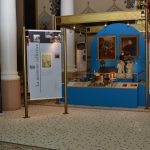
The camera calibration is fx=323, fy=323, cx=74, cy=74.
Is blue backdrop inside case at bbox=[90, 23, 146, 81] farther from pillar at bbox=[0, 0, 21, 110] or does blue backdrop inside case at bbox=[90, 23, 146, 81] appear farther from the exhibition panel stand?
pillar at bbox=[0, 0, 21, 110]

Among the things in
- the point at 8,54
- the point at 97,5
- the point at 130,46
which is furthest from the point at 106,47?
the point at 8,54

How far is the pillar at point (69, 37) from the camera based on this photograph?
39.5ft

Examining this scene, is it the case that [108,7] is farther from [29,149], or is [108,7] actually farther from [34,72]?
[29,149]

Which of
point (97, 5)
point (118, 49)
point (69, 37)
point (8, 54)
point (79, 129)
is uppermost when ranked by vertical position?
point (97, 5)

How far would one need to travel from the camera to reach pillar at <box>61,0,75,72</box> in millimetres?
12039

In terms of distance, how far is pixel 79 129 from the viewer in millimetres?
6789

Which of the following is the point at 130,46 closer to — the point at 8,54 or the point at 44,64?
the point at 44,64

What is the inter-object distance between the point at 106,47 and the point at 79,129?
202 inches

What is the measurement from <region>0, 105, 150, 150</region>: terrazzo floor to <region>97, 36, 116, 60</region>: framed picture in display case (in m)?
2.90

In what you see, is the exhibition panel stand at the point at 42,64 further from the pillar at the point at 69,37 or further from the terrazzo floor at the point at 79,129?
the pillar at the point at 69,37

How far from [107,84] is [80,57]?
4116 mm

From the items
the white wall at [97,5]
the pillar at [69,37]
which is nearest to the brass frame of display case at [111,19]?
the pillar at [69,37]

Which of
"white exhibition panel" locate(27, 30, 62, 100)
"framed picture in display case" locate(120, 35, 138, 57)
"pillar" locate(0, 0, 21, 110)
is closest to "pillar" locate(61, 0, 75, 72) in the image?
"framed picture in display case" locate(120, 35, 138, 57)

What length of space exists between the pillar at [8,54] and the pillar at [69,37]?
3.20 metres
